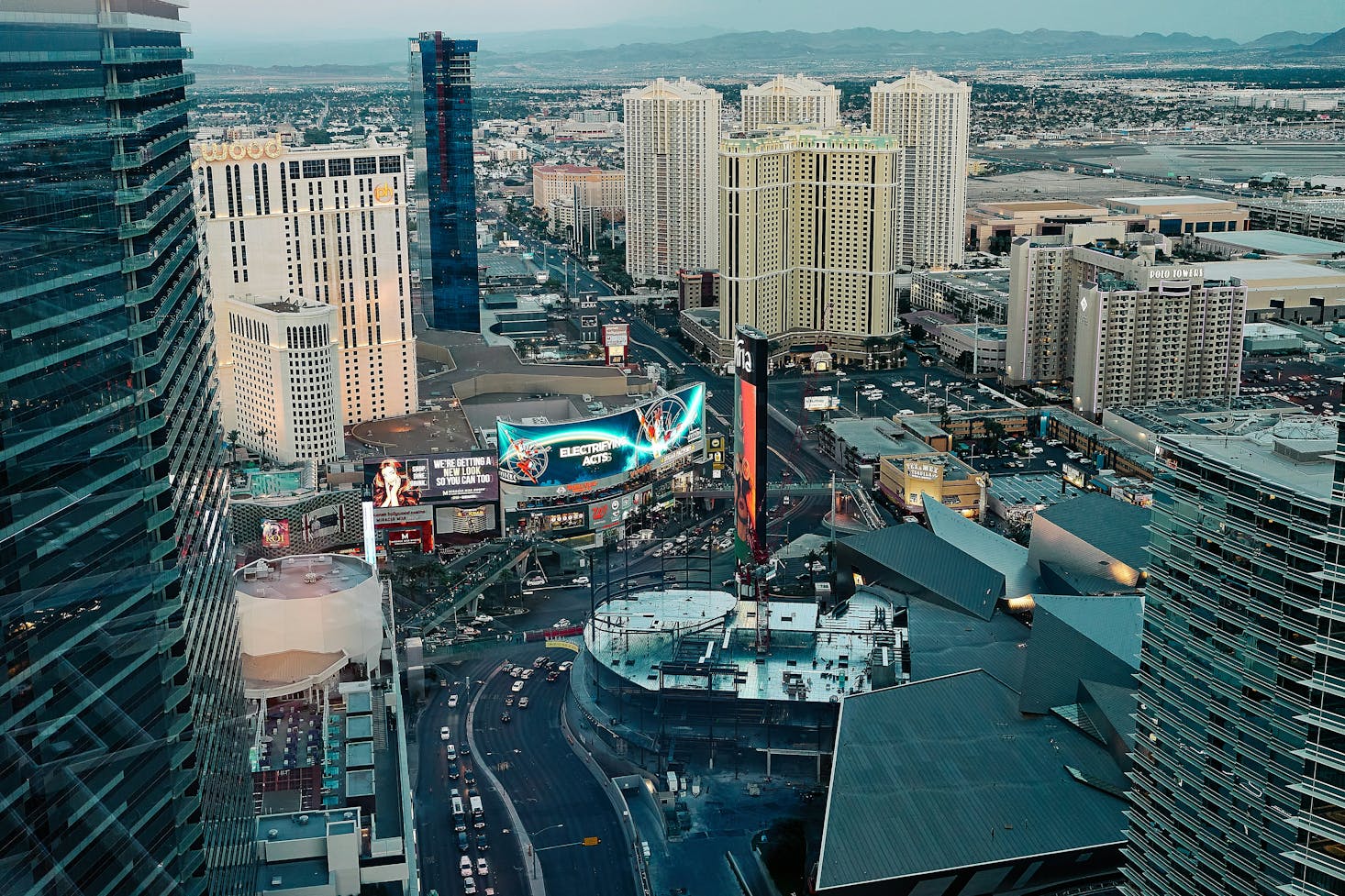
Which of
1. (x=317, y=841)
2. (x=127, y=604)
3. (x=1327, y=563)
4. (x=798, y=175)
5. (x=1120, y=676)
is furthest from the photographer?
(x=798, y=175)

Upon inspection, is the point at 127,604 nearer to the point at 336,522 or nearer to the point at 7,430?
the point at 7,430

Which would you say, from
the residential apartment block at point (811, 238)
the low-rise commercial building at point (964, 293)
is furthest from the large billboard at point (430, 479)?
the low-rise commercial building at point (964, 293)

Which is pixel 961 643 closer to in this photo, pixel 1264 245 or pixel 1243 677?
pixel 1243 677

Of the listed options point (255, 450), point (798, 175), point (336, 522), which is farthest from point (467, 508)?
point (798, 175)

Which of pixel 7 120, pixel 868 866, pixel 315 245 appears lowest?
pixel 868 866

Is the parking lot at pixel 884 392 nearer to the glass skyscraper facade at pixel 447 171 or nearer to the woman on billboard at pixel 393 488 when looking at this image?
the glass skyscraper facade at pixel 447 171

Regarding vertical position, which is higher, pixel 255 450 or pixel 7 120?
pixel 7 120

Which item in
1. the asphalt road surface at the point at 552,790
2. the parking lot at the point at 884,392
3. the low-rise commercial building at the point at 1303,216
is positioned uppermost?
the low-rise commercial building at the point at 1303,216
